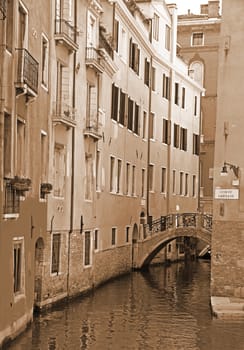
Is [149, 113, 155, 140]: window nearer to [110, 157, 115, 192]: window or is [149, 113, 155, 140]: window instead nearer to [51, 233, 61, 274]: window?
[110, 157, 115, 192]: window

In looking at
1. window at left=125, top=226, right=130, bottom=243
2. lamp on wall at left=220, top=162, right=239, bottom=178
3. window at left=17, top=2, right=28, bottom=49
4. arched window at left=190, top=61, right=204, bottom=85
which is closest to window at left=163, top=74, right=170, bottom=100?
arched window at left=190, top=61, right=204, bottom=85

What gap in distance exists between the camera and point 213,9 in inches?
1905

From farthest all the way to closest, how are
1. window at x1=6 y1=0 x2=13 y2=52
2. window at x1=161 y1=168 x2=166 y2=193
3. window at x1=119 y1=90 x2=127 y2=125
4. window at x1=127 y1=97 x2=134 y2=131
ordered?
window at x1=161 y1=168 x2=166 y2=193 → window at x1=127 y1=97 x2=134 y2=131 → window at x1=119 y1=90 x2=127 y2=125 → window at x1=6 y1=0 x2=13 y2=52

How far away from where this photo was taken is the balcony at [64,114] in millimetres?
20484

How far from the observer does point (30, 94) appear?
16203 mm

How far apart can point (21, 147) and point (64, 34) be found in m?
5.20

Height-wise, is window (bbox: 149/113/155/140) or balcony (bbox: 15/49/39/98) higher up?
window (bbox: 149/113/155/140)

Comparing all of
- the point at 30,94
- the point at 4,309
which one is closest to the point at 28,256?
the point at 4,309

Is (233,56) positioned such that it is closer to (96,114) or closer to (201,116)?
(96,114)

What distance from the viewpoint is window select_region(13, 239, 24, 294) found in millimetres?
16094

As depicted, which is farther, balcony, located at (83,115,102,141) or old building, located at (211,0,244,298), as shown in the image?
balcony, located at (83,115,102,141)

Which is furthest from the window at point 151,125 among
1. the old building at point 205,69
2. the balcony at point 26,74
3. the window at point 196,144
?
the balcony at point 26,74

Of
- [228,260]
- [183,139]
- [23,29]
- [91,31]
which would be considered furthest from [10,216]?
[183,139]

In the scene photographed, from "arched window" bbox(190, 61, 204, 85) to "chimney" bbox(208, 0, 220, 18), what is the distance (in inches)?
148
